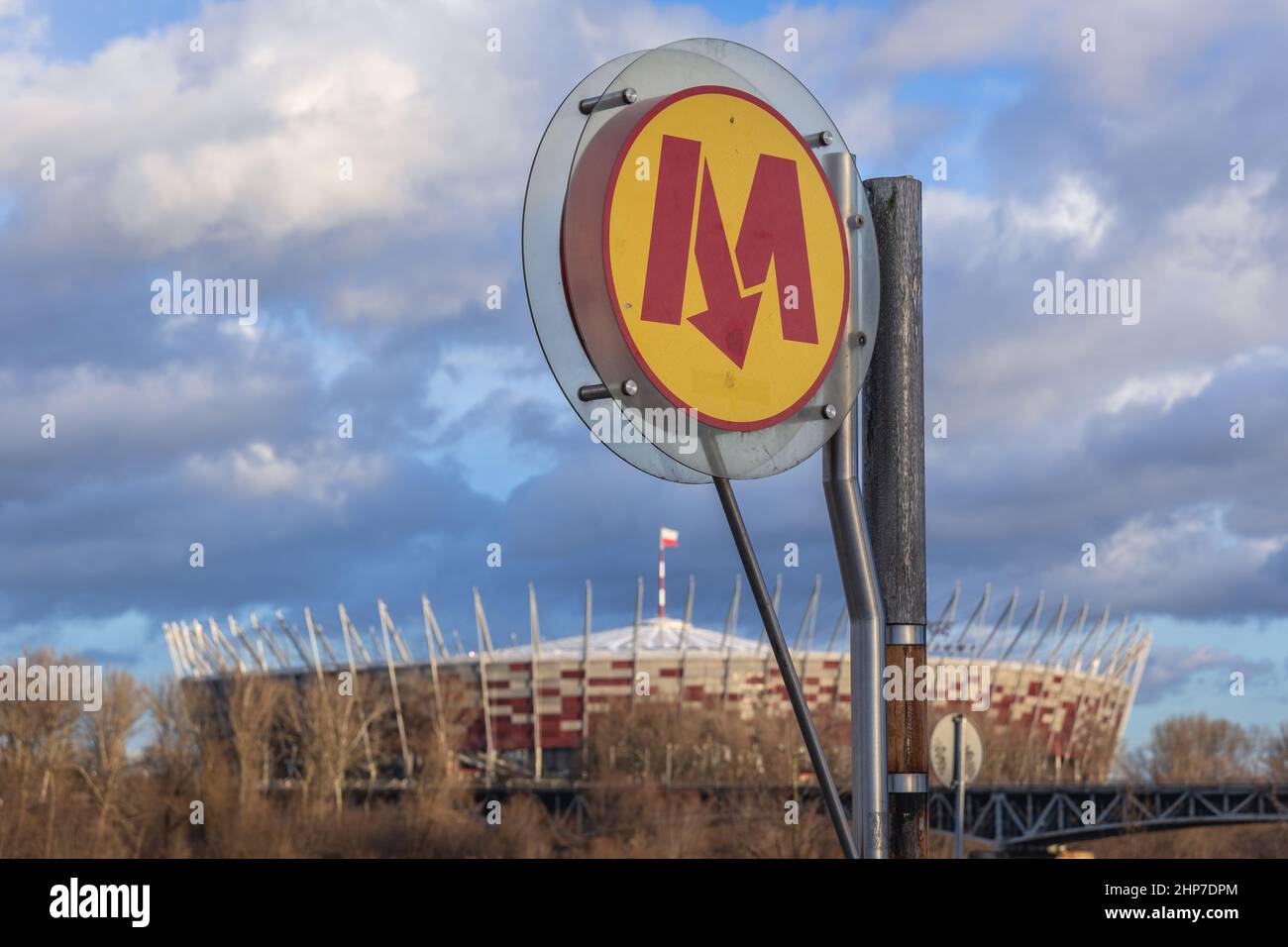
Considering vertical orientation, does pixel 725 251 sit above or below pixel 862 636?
above

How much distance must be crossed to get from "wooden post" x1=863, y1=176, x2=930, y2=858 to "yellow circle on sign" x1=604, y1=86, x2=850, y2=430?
23cm

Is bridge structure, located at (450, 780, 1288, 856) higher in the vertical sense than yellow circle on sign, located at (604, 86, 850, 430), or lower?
lower

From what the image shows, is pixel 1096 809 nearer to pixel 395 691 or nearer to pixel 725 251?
pixel 395 691

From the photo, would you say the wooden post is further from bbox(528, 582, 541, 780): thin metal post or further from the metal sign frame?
bbox(528, 582, 541, 780): thin metal post

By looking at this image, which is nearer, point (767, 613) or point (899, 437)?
point (767, 613)

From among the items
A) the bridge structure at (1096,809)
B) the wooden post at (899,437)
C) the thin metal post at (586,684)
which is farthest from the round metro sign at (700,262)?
the thin metal post at (586,684)

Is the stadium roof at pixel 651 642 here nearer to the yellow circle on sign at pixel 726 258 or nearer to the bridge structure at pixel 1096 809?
the bridge structure at pixel 1096 809

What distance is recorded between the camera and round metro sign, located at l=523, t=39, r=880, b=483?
232 cm

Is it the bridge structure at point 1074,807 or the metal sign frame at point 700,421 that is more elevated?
the metal sign frame at point 700,421

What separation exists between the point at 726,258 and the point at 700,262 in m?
0.07

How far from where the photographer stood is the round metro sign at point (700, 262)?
2322 millimetres

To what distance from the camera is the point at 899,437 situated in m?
2.94

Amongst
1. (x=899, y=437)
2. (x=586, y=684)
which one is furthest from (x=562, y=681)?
(x=899, y=437)

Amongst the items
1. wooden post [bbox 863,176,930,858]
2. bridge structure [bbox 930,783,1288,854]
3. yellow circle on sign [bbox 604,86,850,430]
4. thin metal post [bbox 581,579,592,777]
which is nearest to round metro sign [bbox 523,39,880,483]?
yellow circle on sign [bbox 604,86,850,430]
